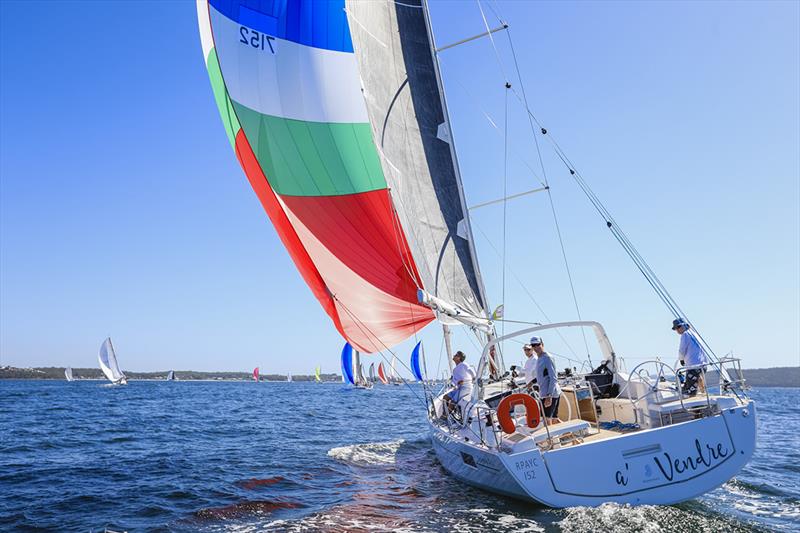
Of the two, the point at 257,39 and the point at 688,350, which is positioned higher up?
the point at 257,39

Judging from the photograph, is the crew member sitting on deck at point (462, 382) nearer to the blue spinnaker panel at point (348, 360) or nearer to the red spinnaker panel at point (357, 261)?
the red spinnaker panel at point (357, 261)

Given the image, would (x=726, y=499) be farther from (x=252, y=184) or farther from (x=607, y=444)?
(x=252, y=184)

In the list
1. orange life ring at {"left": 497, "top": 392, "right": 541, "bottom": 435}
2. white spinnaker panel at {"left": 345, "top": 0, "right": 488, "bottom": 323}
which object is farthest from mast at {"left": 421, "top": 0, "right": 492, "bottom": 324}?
orange life ring at {"left": 497, "top": 392, "right": 541, "bottom": 435}

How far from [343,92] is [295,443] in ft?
29.6

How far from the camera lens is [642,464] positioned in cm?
598

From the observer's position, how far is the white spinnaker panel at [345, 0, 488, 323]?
414 inches

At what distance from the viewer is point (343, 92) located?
40.0 ft

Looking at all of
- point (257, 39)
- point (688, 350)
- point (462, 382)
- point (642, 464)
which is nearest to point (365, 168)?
point (257, 39)

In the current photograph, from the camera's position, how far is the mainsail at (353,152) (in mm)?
10805

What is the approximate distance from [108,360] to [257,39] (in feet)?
172

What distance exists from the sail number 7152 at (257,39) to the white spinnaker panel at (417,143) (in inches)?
93.1

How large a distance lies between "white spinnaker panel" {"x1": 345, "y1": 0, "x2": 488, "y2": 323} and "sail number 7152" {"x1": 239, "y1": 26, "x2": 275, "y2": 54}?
237 centimetres

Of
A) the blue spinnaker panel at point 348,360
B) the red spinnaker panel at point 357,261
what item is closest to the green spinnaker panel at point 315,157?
the red spinnaker panel at point 357,261

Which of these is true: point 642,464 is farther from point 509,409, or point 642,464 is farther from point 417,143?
point 417,143
